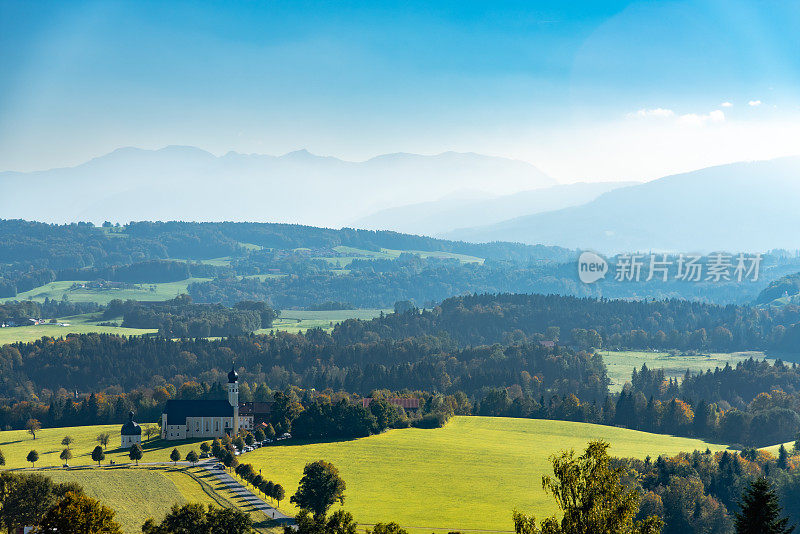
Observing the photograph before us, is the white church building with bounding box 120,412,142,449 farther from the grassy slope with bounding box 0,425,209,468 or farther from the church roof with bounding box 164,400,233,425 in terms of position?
the church roof with bounding box 164,400,233,425

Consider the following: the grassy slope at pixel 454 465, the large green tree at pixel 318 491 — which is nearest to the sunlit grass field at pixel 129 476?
the large green tree at pixel 318 491

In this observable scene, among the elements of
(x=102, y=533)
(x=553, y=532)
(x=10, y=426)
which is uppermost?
(x=553, y=532)

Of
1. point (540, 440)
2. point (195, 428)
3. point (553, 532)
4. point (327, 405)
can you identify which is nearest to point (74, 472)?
point (195, 428)

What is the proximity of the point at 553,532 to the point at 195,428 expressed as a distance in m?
113

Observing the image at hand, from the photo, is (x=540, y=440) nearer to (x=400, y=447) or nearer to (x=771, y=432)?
(x=400, y=447)

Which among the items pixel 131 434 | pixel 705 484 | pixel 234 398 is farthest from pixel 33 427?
pixel 705 484

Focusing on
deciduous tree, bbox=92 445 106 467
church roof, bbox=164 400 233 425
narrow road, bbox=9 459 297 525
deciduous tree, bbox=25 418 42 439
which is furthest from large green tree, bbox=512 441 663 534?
deciduous tree, bbox=25 418 42 439

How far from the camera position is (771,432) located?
166 metres

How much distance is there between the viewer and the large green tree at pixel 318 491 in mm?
103750

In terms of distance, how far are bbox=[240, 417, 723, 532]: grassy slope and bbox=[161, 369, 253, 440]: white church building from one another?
58.3ft

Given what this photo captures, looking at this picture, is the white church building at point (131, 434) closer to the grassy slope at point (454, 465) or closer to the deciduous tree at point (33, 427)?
the grassy slope at point (454, 465)

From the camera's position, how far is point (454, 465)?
12875cm

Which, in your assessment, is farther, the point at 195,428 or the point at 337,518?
the point at 195,428

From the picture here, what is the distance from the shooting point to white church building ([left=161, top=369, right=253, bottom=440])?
487 feet
